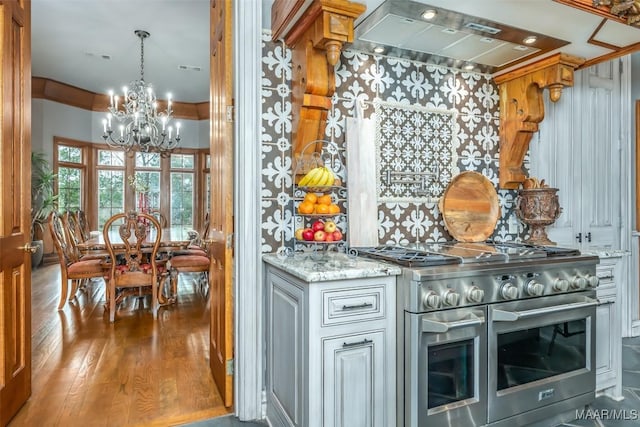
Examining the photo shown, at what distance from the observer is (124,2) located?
12.5 ft

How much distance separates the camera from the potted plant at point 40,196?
6590 millimetres

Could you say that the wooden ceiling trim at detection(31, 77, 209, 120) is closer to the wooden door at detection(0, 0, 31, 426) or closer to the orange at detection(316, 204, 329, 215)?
the wooden door at detection(0, 0, 31, 426)

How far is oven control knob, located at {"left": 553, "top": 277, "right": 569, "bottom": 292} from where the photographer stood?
1.96m

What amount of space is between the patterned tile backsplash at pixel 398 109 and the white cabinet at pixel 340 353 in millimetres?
689

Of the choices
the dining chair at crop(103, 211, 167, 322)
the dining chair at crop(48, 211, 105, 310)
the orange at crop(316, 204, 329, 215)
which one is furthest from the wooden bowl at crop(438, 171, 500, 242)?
the dining chair at crop(48, 211, 105, 310)

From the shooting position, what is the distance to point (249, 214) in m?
2.04

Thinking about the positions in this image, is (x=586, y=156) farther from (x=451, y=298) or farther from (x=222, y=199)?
(x=222, y=199)

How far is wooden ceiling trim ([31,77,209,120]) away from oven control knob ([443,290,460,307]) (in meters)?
→ 7.75

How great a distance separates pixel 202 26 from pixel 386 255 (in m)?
3.90

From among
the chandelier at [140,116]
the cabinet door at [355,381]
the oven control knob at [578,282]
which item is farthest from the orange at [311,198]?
the chandelier at [140,116]

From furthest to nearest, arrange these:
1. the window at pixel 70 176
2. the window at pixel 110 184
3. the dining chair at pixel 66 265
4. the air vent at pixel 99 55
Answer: the window at pixel 110 184 < the window at pixel 70 176 < the air vent at pixel 99 55 < the dining chair at pixel 66 265

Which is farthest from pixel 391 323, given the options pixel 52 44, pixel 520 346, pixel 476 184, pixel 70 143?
pixel 70 143

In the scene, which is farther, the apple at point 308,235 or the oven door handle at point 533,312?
the apple at point 308,235

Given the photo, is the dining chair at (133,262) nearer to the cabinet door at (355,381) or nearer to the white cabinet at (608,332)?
the cabinet door at (355,381)
